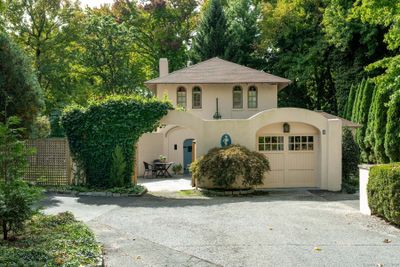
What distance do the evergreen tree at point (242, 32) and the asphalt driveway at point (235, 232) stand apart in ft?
71.5

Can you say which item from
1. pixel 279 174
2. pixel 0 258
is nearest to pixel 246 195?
pixel 279 174

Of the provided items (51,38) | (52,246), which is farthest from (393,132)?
(51,38)

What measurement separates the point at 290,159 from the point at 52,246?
1336 cm

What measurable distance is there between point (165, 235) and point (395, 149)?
14.2 metres

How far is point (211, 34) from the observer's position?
3509 cm

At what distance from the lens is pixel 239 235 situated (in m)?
9.12

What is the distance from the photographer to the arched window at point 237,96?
2586cm

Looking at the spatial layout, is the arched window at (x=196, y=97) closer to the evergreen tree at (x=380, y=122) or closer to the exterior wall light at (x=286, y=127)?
the exterior wall light at (x=286, y=127)

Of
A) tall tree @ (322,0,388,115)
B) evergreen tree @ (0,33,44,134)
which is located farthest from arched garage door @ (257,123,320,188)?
tall tree @ (322,0,388,115)

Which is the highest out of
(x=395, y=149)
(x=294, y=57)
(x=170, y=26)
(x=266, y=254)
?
(x=170, y=26)

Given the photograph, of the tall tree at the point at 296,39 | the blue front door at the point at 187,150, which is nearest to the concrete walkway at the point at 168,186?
the blue front door at the point at 187,150

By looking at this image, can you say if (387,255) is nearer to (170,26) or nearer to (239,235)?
(239,235)

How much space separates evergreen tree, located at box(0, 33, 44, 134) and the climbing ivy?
→ 2313 millimetres

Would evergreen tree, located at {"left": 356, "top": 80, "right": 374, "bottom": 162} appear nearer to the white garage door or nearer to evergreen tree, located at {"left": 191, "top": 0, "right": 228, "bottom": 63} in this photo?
the white garage door
